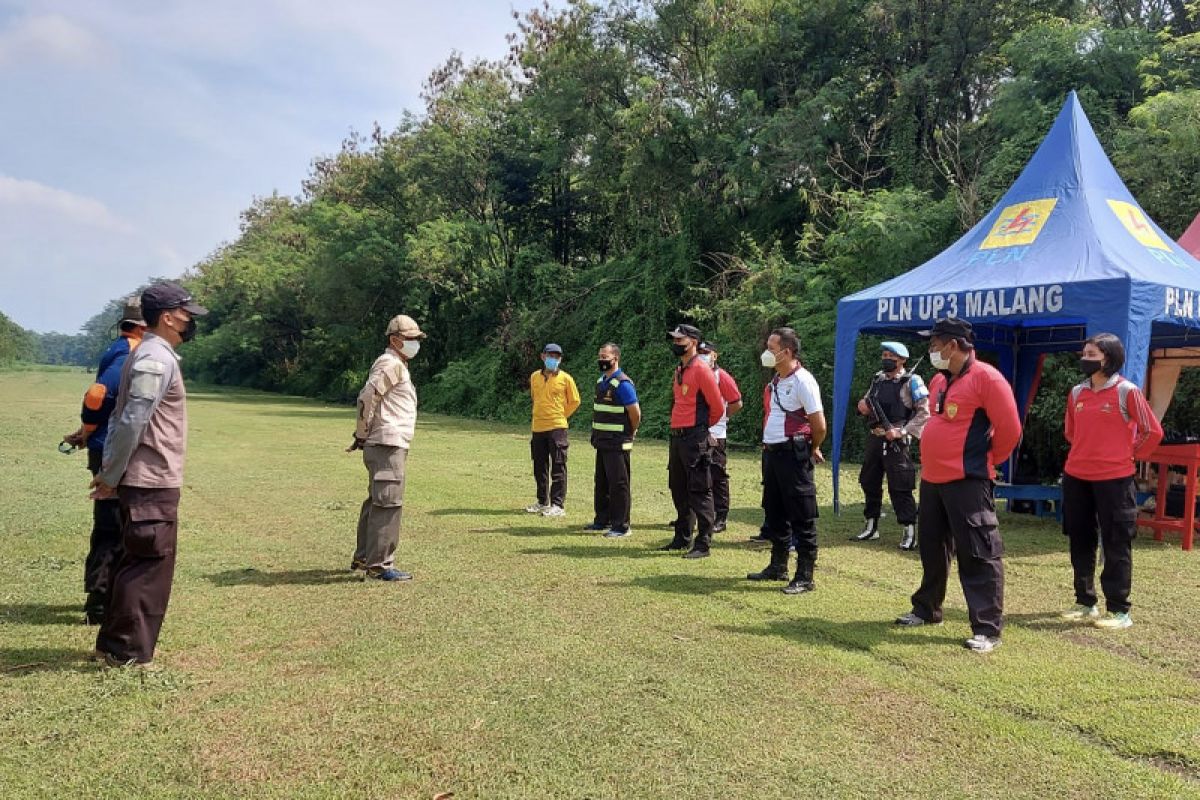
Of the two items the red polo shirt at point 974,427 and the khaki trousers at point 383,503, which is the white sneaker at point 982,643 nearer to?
the red polo shirt at point 974,427

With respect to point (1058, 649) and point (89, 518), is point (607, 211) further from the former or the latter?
point (1058, 649)

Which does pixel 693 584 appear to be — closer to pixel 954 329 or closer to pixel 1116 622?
pixel 954 329

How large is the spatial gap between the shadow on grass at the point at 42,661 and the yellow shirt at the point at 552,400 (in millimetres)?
5284

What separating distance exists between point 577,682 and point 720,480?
446 centimetres

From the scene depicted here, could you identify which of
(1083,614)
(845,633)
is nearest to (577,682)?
(845,633)

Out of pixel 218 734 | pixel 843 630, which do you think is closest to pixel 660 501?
pixel 843 630

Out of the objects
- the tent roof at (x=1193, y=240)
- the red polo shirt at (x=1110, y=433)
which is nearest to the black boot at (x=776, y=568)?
the red polo shirt at (x=1110, y=433)

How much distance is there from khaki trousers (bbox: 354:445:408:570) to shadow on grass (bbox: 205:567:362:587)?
24cm

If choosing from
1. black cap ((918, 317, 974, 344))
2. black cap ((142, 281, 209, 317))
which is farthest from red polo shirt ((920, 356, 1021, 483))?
black cap ((142, 281, 209, 317))

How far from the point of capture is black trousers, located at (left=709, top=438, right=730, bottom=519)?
809 cm

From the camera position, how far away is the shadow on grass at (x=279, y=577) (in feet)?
20.5

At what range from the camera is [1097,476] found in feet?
18.6

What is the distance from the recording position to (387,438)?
625 cm

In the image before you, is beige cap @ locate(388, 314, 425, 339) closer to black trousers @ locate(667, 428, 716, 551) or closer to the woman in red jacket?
black trousers @ locate(667, 428, 716, 551)
